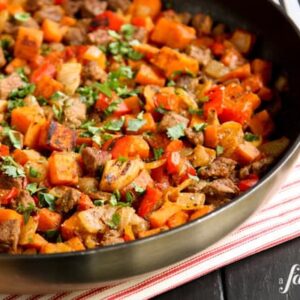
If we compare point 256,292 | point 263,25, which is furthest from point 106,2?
point 256,292

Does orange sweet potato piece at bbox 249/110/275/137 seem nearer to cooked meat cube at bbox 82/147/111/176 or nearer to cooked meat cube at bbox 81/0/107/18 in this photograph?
cooked meat cube at bbox 82/147/111/176

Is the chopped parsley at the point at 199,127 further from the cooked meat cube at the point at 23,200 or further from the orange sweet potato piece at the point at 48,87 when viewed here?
the cooked meat cube at the point at 23,200

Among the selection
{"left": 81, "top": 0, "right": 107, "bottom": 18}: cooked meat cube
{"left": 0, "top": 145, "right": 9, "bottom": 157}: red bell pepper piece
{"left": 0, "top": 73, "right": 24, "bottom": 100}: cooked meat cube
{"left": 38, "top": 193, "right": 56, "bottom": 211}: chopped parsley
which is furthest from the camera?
{"left": 81, "top": 0, "right": 107, "bottom": 18}: cooked meat cube

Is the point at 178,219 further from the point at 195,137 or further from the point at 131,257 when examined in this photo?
the point at 195,137

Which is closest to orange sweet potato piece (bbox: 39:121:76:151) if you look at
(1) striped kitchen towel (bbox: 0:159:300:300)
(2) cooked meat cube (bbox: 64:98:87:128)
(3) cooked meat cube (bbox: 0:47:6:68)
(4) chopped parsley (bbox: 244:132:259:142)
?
(2) cooked meat cube (bbox: 64:98:87:128)

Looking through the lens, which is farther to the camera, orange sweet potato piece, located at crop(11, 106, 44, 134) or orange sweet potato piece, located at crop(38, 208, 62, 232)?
orange sweet potato piece, located at crop(11, 106, 44, 134)
